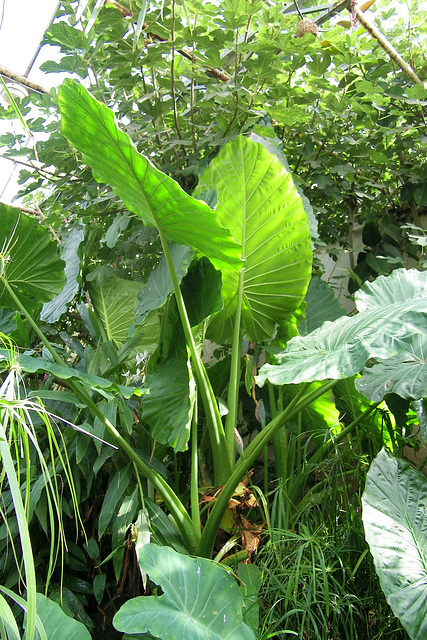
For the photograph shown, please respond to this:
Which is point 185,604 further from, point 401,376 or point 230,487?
point 401,376

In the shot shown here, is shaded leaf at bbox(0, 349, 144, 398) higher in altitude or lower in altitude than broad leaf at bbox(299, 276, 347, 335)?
lower

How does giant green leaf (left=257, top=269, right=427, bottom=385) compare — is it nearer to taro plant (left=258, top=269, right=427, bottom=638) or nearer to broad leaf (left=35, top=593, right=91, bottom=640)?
taro plant (left=258, top=269, right=427, bottom=638)

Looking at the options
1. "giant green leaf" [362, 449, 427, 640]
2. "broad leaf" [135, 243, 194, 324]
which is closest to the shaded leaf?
"broad leaf" [135, 243, 194, 324]

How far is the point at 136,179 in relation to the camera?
1224mm

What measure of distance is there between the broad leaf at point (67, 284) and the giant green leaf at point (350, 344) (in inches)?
39.2

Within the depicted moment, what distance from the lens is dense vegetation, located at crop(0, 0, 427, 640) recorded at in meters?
1.04

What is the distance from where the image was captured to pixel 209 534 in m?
1.31

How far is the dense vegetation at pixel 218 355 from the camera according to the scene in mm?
1036

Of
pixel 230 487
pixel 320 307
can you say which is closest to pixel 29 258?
pixel 230 487

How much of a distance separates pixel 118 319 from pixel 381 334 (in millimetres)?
1240

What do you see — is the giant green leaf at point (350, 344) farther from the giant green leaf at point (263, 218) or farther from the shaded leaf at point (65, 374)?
the giant green leaf at point (263, 218)

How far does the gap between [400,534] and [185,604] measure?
0.46m

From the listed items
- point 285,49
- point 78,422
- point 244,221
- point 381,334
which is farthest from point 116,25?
point 381,334

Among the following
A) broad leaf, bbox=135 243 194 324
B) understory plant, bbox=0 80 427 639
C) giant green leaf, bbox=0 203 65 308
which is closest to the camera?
understory plant, bbox=0 80 427 639
